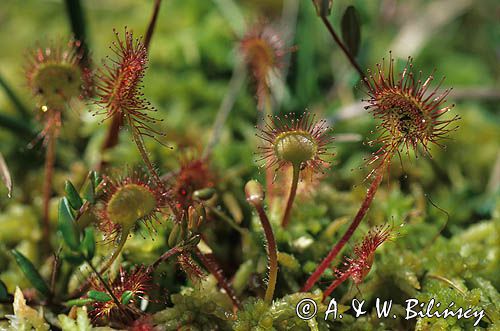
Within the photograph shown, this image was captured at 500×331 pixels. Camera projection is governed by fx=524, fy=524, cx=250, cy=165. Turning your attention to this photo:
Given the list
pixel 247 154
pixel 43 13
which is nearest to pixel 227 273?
pixel 247 154

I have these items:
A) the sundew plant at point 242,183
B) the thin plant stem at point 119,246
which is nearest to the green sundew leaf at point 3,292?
the sundew plant at point 242,183

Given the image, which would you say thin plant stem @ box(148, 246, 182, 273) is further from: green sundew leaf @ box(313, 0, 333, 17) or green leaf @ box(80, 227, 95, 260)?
green sundew leaf @ box(313, 0, 333, 17)

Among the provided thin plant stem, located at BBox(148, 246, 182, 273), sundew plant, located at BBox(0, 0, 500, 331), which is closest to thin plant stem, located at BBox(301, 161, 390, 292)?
sundew plant, located at BBox(0, 0, 500, 331)

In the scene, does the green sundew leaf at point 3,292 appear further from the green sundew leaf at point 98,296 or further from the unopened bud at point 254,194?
the unopened bud at point 254,194

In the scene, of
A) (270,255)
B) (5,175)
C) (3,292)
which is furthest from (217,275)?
(5,175)

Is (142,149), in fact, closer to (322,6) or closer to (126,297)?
(126,297)

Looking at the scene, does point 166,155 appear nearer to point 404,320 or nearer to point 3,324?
point 3,324

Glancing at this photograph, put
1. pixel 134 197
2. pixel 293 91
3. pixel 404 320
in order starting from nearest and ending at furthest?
pixel 134 197
pixel 404 320
pixel 293 91
